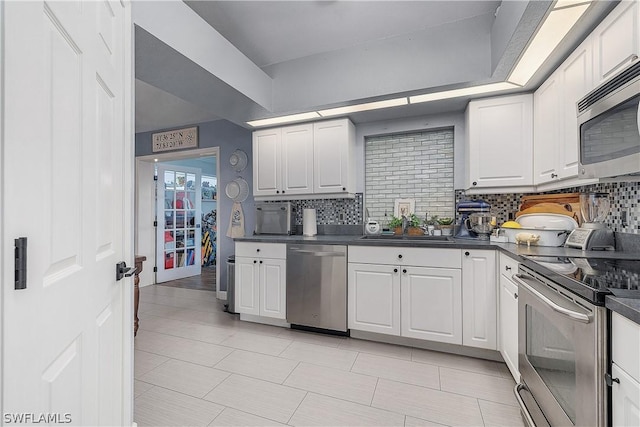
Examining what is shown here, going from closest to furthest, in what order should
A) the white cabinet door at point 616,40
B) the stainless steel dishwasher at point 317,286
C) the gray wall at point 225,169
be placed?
the white cabinet door at point 616,40 < the stainless steel dishwasher at point 317,286 < the gray wall at point 225,169

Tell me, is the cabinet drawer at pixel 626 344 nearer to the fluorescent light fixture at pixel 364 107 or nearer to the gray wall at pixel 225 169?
the fluorescent light fixture at pixel 364 107

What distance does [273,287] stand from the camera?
9.39 ft

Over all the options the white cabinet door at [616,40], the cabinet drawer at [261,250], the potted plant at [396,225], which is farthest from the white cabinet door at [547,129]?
the cabinet drawer at [261,250]

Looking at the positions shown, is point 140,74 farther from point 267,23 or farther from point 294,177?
point 294,177

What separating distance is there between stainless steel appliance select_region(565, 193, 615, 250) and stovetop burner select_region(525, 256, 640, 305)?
0.38 meters

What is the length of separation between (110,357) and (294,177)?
7.77 ft

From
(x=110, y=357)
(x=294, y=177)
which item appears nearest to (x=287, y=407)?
(x=110, y=357)

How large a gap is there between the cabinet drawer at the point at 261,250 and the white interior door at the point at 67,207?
1663 millimetres

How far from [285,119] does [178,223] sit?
3343mm

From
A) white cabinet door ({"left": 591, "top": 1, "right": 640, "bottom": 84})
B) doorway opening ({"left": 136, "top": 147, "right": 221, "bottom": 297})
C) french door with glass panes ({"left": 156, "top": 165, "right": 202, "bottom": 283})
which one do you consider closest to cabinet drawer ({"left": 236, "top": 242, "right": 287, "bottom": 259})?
doorway opening ({"left": 136, "top": 147, "right": 221, "bottom": 297})

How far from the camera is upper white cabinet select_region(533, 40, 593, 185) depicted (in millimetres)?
1716

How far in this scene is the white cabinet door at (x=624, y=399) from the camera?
29.5 inches

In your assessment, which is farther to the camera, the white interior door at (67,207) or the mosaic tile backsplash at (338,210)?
the mosaic tile backsplash at (338,210)

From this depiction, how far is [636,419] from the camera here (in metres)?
0.75
